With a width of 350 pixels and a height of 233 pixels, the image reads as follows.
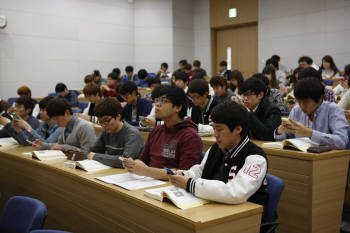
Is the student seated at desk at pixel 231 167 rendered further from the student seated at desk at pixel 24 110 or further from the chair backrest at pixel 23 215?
the student seated at desk at pixel 24 110

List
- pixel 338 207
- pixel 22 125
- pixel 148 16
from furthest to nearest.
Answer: pixel 148 16
pixel 22 125
pixel 338 207

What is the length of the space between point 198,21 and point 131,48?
2.63 m

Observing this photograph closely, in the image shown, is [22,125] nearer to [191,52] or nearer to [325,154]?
[325,154]

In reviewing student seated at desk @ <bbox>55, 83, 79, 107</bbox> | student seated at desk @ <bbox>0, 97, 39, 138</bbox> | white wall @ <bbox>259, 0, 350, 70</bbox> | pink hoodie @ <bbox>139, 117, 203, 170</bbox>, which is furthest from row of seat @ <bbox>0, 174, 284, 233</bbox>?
white wall @ <bbox>259, 0, 350, 70</bbox>

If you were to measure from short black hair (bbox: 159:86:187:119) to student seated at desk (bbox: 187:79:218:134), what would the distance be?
1.64 metres

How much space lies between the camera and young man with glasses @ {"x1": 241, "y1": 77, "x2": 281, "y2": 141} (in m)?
3.46

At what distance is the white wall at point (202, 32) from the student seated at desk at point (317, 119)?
33.2 feet

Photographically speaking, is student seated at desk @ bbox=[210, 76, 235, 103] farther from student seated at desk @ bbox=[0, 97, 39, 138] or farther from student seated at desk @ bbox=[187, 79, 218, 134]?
student seated at desk @ bbox=[0, 97, 39, 138]

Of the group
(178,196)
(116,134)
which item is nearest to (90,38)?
(116,134)

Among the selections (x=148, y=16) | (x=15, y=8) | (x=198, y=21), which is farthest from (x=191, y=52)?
(x=15, y=8)

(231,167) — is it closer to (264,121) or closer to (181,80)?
(264,121)

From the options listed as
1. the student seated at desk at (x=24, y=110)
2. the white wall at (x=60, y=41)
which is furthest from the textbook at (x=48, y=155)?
the white wall at (x=60, y=41)

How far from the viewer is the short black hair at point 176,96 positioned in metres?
2.68

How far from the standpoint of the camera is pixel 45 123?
4.42 metres
